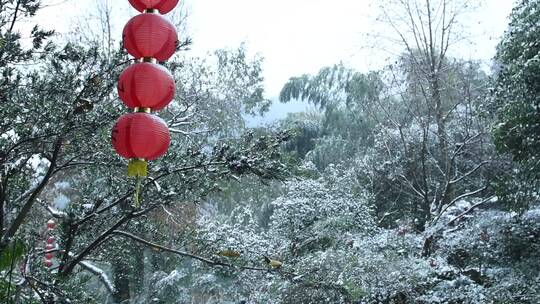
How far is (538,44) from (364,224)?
3.20 meters

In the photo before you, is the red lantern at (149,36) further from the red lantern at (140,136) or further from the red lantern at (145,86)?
the red lantern at (140,136)

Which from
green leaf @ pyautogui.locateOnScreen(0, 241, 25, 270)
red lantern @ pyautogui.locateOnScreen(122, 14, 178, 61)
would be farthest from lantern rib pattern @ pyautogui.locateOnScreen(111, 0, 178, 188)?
green leaf @ pyautogui.locateOnScreen(0, 241, 25, 270)

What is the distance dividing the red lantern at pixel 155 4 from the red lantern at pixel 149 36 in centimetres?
3

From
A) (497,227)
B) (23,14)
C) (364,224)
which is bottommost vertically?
(497,227)

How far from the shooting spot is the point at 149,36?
1914 millimetres

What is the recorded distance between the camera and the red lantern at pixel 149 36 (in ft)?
6.29

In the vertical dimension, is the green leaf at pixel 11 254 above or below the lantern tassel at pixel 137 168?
Result: below

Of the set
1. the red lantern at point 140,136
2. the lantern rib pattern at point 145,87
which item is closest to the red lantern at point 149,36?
the lantern rib pattern at point 145,87

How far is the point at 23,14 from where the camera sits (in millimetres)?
2576

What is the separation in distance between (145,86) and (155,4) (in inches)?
13.1

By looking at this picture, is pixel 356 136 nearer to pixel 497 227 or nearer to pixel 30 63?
pixel 497 227

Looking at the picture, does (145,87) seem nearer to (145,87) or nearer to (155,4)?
(145,87)

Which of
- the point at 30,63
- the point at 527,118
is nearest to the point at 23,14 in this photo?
the point at 30,63

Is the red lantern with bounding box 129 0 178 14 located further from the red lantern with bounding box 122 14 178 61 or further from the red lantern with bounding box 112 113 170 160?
the red lantern with bounding box 112 113 170 160
